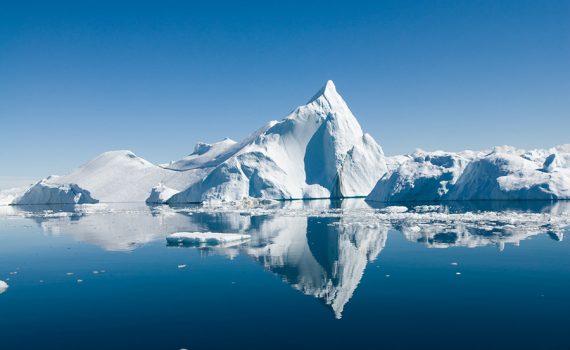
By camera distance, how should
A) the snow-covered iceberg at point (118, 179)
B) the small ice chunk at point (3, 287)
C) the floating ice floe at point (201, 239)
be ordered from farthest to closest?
the snow-covered iceberg at point (118, 179) < the floating ice floe at point (201, 239) < the small ice chunk at point (3, 287)

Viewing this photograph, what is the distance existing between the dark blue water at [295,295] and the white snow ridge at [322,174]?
26.6 metres

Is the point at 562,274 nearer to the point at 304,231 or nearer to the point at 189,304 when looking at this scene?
the point at 189,304

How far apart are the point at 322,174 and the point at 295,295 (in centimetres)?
5390

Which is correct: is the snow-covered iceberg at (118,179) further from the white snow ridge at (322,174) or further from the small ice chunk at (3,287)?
the small ice chunk at (3,287)

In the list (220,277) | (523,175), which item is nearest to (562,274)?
(220,277)

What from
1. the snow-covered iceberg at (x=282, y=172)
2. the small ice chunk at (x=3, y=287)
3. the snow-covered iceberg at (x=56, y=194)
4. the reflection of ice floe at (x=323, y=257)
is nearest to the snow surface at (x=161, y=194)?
the snow-covered iceberg at (x=282, y=172)

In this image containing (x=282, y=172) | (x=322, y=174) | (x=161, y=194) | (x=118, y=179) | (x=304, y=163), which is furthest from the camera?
(x=118, y=179)

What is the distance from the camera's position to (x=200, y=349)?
617 cm

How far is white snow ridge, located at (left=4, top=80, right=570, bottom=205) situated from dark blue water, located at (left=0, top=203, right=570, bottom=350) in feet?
87.1

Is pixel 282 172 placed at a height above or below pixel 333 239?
above

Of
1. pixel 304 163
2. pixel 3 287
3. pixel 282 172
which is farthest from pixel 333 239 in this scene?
pixel 304 163

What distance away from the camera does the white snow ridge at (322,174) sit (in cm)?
4041

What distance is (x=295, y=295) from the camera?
29.5 feet

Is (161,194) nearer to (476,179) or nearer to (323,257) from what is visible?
(476,179)
